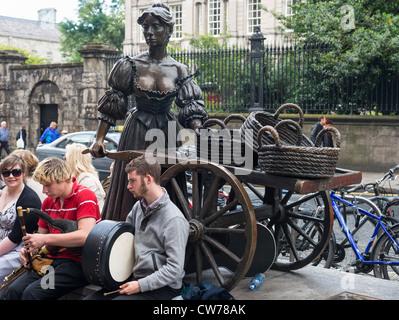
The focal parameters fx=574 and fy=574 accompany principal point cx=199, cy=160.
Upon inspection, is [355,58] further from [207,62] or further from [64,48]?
[64,48]

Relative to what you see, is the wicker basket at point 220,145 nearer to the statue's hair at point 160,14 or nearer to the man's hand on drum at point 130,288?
the statue's hair at point 160,14

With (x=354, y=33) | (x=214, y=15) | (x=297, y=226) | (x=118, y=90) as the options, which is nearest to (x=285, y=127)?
(x=297, y=226)

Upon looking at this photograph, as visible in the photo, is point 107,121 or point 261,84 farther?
point 261,84

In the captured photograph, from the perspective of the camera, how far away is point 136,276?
3988mm

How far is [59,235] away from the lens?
167 inches

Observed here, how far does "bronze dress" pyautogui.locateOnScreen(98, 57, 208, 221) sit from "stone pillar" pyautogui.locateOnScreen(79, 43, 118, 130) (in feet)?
56.4

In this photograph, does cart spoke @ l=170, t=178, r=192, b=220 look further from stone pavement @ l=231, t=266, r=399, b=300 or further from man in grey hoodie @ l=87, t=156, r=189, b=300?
stone pavement @ l=231, t=266, r=399, b=300

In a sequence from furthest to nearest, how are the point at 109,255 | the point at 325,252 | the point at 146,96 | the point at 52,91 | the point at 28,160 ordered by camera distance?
the point at 52,91 < the point at 325,252 < the point at 28,160 < the point at 146,96 < the point at 109,255

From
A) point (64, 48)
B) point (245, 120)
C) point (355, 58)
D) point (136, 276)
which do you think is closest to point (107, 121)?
point (245, 120)

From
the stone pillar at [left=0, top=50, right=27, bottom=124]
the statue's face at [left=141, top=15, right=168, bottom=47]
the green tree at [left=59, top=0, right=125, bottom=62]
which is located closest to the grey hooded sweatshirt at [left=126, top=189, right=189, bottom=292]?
the statue's face at [left=141, top=15, right=168, bottom=47]

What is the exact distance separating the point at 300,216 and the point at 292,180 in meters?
1.06

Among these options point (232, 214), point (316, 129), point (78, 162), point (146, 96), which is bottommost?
point (232, 214)

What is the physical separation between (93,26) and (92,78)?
91.5ft

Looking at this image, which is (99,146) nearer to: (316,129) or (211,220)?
(211,220)
